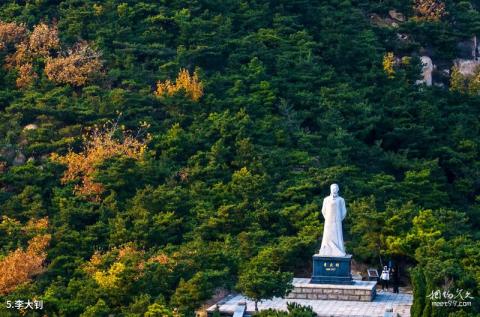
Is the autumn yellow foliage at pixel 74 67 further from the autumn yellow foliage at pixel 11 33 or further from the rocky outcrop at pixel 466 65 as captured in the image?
the rocky outcrop at pixel 466 65

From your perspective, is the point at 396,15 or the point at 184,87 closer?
the point at 184,87

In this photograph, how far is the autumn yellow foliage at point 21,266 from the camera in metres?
27.5

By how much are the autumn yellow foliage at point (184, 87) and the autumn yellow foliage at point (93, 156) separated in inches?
115

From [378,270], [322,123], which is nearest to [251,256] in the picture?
[378,270]

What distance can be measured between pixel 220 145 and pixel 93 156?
11.9 feet

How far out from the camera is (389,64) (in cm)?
4125

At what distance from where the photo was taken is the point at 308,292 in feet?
96.2

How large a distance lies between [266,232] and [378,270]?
2920 mm

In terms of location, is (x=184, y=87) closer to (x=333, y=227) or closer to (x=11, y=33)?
(x=11, y=33)

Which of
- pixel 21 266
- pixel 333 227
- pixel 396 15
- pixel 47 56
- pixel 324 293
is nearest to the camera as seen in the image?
pixel 21 266

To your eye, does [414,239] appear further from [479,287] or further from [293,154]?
[293,154]

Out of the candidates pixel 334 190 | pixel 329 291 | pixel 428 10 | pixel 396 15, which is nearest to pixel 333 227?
pixel 334 190

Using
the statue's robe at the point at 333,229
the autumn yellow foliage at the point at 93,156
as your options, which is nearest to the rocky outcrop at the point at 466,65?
the autumn yellow foliage at the point at 93,156

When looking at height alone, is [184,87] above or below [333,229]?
above
